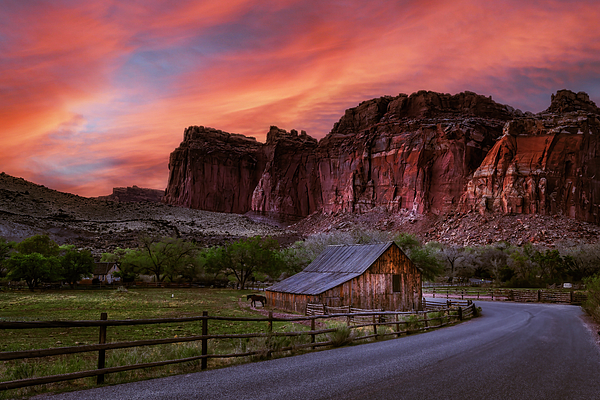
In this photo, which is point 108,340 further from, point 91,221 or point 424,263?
point 91,221

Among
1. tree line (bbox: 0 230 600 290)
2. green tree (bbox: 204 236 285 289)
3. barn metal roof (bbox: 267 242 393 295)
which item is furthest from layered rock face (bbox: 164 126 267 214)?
barn metal roof (bbox: 267 242 393 295)

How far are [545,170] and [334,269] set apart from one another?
93340mm

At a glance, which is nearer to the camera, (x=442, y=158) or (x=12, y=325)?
(x=12, y=325)

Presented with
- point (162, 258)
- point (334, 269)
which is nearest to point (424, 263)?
point (334, 269)

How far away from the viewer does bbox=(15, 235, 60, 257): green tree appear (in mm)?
58719

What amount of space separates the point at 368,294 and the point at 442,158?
100808 mm

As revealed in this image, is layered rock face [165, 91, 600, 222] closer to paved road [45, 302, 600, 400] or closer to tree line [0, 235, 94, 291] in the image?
tree line [0, 235, 94, 291]

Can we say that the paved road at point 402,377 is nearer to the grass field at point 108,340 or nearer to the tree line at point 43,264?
the grass field at point 108,340

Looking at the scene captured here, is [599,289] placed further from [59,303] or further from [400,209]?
[400,209]

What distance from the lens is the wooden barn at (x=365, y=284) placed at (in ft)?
86.8

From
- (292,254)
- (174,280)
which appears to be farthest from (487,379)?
(174,280)

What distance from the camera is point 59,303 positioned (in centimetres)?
3272

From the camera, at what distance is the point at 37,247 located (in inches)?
2344

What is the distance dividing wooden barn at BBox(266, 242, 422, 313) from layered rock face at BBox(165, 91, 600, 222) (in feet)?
271
